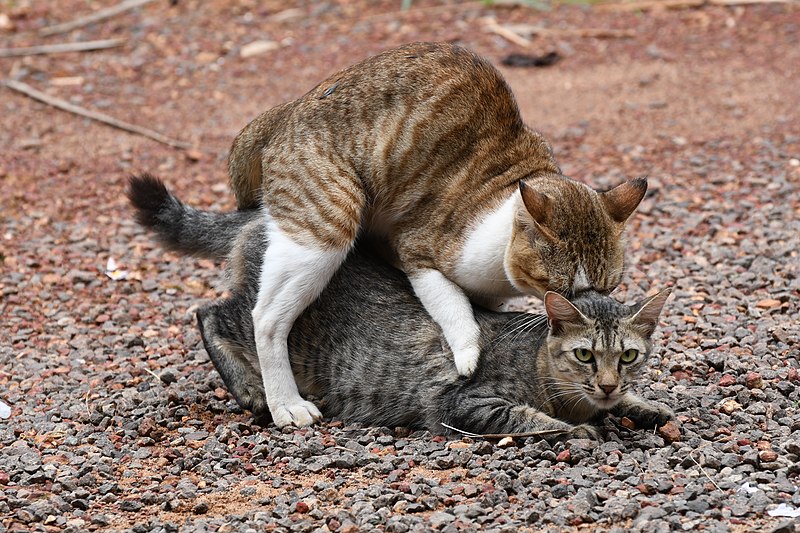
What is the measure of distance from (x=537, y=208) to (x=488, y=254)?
429 mm

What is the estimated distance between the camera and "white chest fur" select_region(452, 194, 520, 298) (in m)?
5.00

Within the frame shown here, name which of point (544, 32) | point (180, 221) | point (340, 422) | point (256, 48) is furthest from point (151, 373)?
point (544, 32)

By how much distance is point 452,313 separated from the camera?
16.5 ft

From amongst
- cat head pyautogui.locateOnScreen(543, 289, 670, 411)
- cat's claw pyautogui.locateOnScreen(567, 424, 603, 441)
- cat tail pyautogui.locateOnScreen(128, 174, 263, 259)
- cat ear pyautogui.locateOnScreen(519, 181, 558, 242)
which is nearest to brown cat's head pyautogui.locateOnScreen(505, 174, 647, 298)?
cat ear pyautogui.locateOnScreen(519, 181, 558, 242)

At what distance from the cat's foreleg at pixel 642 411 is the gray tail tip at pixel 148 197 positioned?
101 inches

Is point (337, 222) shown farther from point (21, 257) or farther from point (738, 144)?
point (738, 144)

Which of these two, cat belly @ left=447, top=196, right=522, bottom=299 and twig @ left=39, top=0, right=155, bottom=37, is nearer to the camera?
cat belly @ left=447, top=196, right=522, bottom=299

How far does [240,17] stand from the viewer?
38.1 feet

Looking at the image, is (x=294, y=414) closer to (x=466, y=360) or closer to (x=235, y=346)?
(x=235, y=346)

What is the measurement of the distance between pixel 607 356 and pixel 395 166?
1421mm

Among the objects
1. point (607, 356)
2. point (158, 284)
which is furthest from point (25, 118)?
point (607, 356)

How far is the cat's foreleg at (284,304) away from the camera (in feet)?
16.8

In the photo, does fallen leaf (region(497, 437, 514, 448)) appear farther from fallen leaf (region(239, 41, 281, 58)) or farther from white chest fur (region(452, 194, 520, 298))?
fallen leaf (region(239, 41, 281, 58))

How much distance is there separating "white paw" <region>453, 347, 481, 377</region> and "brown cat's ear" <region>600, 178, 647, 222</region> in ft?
2.91
